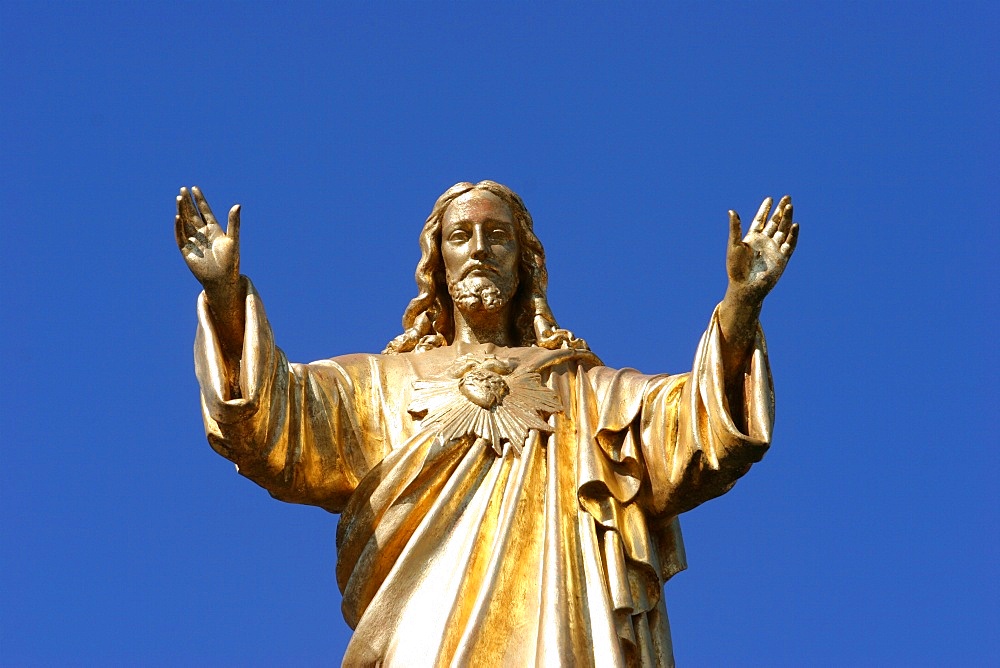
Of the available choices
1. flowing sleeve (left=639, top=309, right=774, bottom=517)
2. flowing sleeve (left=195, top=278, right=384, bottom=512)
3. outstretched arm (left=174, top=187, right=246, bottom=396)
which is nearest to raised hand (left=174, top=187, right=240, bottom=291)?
outstretched arm (left=174, top=187, right=246, bottom=396)

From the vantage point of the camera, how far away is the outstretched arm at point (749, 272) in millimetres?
16266

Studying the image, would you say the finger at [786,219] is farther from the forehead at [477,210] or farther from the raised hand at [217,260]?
the raised hand at [217,260]

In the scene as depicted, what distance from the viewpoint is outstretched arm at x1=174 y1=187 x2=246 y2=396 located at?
16.4 meters

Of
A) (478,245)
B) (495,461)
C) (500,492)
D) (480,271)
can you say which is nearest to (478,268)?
(480,271)

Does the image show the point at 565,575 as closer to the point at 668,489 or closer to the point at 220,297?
the point at 668,489

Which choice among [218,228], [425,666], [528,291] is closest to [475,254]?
[528,291]

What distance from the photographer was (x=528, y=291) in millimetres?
18250

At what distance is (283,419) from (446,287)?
6.65 ft

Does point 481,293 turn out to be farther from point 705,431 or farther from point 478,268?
point 705,431

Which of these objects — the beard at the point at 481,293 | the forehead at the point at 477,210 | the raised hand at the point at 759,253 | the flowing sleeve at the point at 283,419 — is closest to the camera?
the raised hand at the point at 759,253

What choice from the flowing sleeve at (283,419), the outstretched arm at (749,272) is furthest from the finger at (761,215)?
the flowing sleeve at (283,419)

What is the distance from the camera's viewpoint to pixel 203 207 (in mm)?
16562

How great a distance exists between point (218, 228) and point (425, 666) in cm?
310

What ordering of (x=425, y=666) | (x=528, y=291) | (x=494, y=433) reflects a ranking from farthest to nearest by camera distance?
1. (x=528, y=291)
2. (x=494, y=433)
3. (x=425, y=666)
